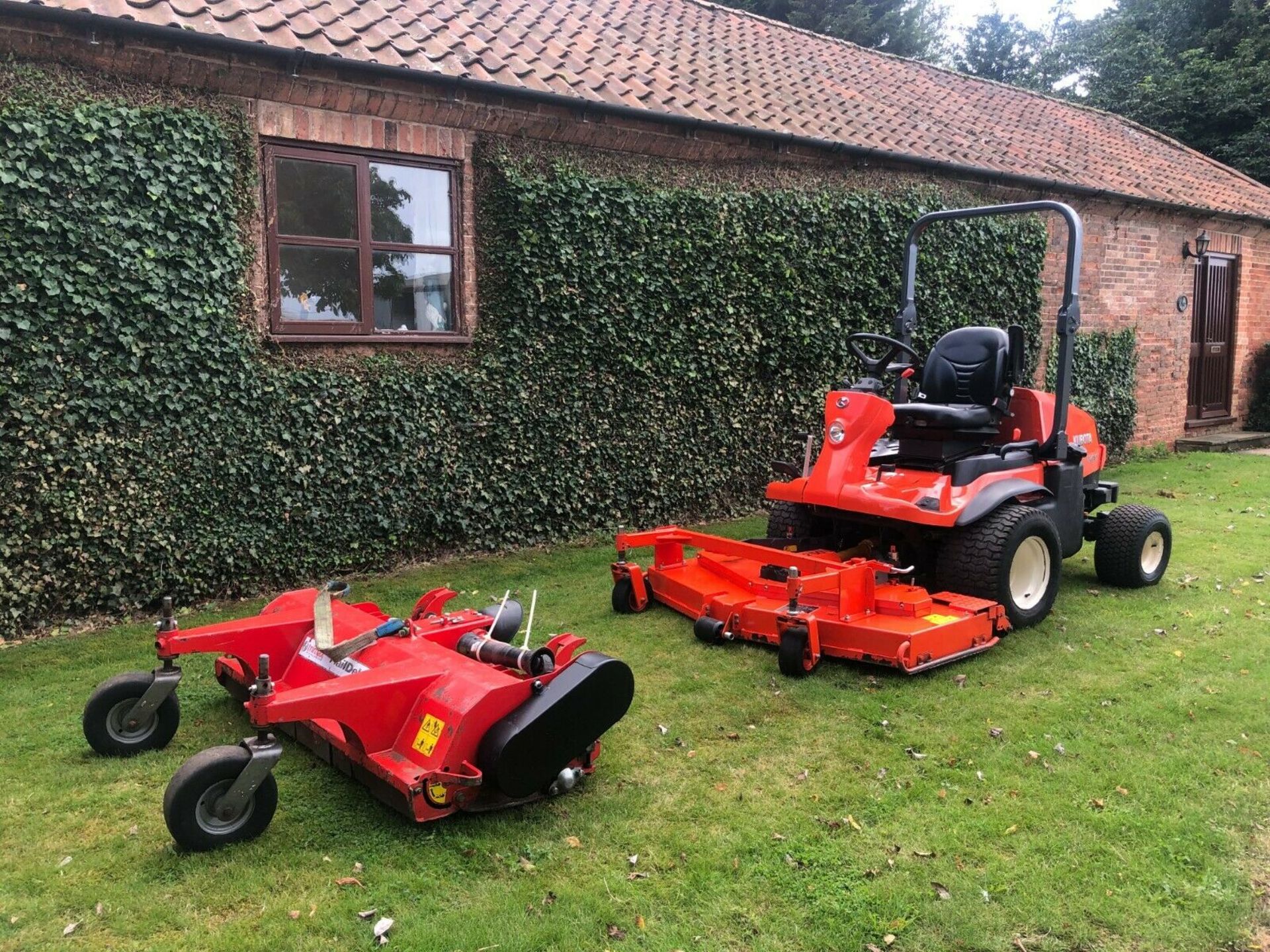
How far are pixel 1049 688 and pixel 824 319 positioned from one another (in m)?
5.53

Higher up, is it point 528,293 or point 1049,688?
point 528,293

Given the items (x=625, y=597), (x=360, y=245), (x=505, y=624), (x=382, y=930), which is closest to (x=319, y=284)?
(x=360, y=245)

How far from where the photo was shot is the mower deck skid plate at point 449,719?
3143mm

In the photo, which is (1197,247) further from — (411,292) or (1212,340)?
(411,292)

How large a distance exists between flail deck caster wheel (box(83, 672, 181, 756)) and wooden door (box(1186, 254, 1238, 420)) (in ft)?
48.4

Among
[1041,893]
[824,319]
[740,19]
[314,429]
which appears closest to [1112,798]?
[1041,893]

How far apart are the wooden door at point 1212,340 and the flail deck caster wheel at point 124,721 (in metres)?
14.8

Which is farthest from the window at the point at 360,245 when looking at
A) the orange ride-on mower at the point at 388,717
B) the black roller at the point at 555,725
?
the black roller at the point at 555,725

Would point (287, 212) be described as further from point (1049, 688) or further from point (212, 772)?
point (1049, 688)

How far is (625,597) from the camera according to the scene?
5.89 m

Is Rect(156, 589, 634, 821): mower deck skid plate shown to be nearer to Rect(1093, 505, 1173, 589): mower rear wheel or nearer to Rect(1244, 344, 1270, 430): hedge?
Rect(1093, 505, 1173, 589): mower rear wheel

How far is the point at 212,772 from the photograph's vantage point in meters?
3.03

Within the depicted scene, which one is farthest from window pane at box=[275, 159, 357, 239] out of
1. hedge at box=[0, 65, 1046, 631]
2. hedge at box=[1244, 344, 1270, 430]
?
hedge at box=[1244, 344, 1270, 430]

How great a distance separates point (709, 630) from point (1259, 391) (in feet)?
47.0
